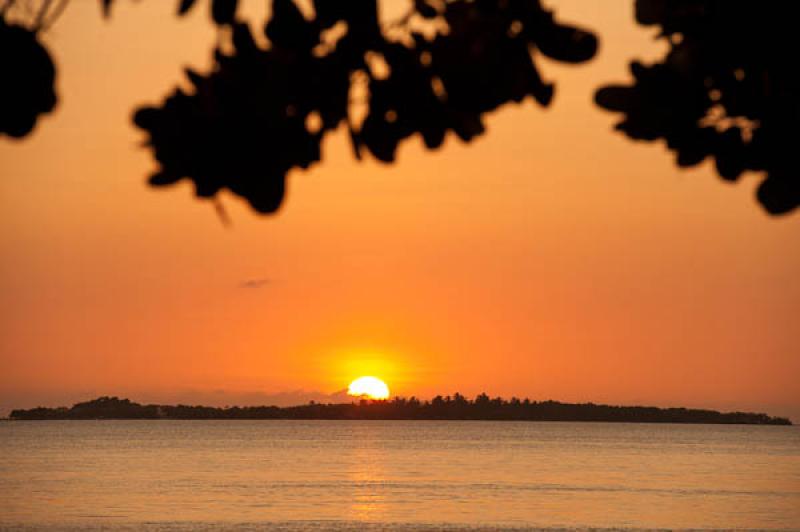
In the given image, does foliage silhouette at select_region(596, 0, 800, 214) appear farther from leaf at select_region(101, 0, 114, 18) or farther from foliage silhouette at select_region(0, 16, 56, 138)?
foliage silhouette at select_region(0, 16, 56, 138)

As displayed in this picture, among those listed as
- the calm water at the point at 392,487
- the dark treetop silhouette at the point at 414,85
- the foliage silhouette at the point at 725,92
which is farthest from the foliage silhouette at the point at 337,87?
the calm water at the point at 392,487

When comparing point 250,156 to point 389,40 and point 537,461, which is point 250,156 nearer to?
point 389,40

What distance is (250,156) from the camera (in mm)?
2709

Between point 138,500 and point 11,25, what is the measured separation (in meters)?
68.7

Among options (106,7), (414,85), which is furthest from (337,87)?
(106,7)

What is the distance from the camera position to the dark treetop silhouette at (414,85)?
8.75ft

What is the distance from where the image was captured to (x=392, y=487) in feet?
252

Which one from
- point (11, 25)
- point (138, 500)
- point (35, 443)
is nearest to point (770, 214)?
point (11, 25)

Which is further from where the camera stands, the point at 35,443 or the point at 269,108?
the point at 35,443

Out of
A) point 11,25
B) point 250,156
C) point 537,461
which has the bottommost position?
point 250,156

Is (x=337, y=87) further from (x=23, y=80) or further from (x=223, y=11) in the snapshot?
(x=23, y=80)

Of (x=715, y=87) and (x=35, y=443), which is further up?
(x=35, y=443)

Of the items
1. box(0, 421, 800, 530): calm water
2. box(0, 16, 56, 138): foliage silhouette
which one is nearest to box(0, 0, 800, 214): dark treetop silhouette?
box(0, 16, 56, 138): foliage silhouette

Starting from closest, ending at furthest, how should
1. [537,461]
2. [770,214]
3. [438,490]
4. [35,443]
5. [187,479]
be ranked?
[770,214], [438,490], [187,479], [537,461], [35,443]
